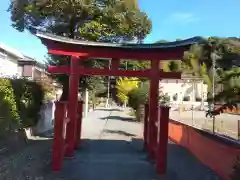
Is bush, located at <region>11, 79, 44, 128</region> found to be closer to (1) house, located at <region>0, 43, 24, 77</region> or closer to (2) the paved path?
(2) the paved path

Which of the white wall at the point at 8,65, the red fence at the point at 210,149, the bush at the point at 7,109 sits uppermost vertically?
the white wall at the point at 8,65

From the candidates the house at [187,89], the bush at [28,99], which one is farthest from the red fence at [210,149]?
the house at [187,89]

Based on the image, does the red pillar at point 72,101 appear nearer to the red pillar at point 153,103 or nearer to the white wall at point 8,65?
the red pillar at point 153,103

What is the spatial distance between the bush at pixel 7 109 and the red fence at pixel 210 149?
6.37m

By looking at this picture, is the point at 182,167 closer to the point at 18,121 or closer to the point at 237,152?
the point at 237,152

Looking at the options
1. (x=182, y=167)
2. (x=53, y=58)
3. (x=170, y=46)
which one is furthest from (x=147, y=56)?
(x=53, y=58)

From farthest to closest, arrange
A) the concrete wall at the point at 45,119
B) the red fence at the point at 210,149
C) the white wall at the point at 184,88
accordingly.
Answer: the white wall at the point at 184,88 → the concrete wall at the point at 45,119 → the red fence at the point at 210,149

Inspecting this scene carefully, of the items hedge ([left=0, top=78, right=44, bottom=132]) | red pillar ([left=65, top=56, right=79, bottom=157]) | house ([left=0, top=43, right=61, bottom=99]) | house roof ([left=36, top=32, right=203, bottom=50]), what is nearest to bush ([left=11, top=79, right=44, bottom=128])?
hedge ([left=0, top=78, right=44, bottom=132])

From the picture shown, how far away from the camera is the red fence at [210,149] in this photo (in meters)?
9.28

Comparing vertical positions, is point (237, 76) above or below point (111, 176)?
above

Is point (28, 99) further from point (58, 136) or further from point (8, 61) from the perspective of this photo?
point (8, 61)

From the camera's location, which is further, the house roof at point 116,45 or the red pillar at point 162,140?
the house roof at point 116,45

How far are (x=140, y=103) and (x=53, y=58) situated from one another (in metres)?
11.0

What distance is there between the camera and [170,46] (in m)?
12.3
